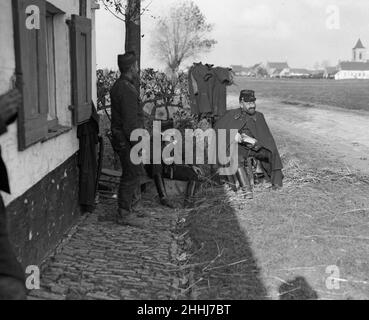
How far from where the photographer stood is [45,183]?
5.29 meters

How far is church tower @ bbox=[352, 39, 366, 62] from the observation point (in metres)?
167

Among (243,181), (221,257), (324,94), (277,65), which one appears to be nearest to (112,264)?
(221,257)

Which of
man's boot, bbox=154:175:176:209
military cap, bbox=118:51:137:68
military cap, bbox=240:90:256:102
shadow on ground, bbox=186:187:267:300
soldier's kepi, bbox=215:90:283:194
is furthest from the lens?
military cap, bbox=240:90:256:102

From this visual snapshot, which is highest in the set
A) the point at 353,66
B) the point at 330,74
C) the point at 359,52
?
the point at 359,52

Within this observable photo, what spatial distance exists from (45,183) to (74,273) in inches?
37.5

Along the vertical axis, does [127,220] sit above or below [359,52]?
below

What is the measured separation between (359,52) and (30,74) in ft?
579

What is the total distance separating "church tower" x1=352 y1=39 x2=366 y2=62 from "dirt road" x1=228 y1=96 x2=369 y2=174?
498 ft

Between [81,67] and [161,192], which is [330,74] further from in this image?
[81,67]

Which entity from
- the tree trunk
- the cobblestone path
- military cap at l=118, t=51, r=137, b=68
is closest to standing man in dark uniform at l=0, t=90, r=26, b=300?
the cobblestone path

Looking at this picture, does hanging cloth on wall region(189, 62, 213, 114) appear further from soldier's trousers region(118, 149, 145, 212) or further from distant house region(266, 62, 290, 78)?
distant house region(266, 62, 290, 78)

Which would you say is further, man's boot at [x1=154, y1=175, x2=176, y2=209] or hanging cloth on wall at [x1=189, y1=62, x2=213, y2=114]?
hanging cloth on wall at [x1=189, y1=62, x2=213, y2=114]

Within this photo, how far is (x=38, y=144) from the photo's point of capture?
16.6 feet
